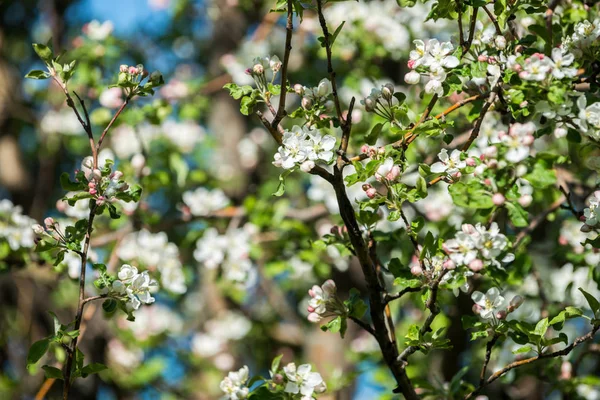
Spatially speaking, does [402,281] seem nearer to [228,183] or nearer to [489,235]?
[489,235]

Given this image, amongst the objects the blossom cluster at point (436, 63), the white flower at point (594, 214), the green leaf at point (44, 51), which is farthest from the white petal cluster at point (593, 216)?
the green leaf at point (44, 51)

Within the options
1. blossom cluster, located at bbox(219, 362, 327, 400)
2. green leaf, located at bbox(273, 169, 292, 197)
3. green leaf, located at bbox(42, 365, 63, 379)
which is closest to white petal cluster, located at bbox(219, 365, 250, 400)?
blossom cluster, located at bbox(219, 362, 327, 400)

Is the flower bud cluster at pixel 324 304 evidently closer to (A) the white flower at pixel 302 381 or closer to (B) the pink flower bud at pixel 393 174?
(A) the white flower at pixel 302 381

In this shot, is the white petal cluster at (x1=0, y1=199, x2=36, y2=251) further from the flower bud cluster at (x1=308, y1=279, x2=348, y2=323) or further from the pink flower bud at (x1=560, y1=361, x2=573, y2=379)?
the pink flower bud at (x1=560, y1=361, x2=573, y2=379)

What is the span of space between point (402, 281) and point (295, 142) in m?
0.36

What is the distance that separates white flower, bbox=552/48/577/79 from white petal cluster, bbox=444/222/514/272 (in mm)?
319

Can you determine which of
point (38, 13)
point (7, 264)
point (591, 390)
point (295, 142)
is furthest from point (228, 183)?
point (38, 13)

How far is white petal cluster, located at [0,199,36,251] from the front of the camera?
7.14 feet

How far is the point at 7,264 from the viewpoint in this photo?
7.23 feet

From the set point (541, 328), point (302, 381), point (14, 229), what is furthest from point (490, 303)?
point (14, 229)

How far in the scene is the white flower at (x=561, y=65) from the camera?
4.07 ft

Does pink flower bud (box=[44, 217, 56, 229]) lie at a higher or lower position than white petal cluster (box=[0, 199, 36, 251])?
lower

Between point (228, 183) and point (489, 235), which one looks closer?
point (489, 235)

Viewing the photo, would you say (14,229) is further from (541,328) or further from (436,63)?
(541,328)
